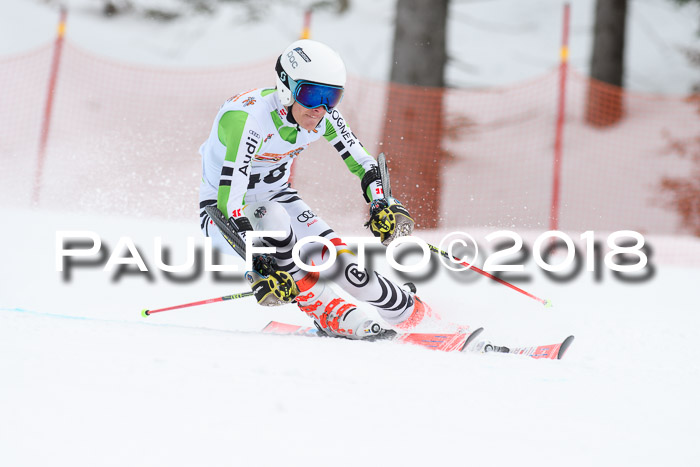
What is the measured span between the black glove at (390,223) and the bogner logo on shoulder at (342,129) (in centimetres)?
47

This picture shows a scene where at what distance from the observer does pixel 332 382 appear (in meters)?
2.68

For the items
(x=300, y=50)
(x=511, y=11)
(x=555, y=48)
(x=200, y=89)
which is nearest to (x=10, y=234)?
(x=300, y=50)

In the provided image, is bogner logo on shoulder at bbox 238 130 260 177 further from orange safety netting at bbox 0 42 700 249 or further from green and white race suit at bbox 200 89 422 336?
orange safety netting at bbox 0 42 700 249

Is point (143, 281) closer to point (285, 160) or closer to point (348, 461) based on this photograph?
point (285, 160)

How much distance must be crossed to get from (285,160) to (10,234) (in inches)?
154

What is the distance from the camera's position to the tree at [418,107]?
25.1ft

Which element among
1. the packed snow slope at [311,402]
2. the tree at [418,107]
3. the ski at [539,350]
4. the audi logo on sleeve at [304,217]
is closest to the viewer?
the packed snow slope at [311,402]

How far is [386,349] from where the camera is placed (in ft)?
10.9

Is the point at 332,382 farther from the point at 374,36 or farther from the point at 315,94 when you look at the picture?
the point at 374,36

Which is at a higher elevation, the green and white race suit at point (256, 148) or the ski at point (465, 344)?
the green and white race suit at point (256, 148)

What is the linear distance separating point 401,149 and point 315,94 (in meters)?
Result: 4.29

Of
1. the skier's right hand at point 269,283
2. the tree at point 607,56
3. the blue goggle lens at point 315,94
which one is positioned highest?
the tree at point 607,56

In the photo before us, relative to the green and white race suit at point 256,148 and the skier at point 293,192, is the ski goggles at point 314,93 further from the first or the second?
the green and white race suit at point 256,148

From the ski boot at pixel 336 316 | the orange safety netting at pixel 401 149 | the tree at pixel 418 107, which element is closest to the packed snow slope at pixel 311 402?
the ski boot at pixel 336 316
